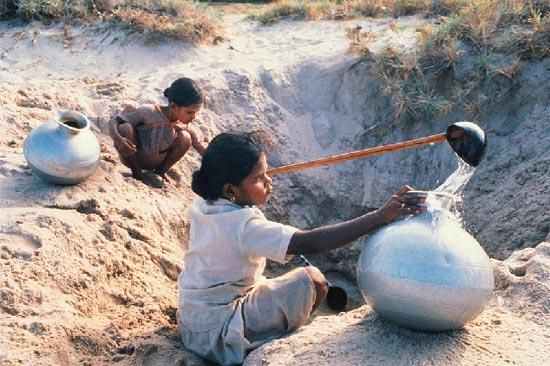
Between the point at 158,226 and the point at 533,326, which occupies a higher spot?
the point at 533,326

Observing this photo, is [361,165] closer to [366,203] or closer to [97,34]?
[366,203]

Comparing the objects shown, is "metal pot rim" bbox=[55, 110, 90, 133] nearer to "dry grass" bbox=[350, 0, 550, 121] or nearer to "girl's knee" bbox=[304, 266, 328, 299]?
"girl's knee" bbox=[304, 266, 328, 299]

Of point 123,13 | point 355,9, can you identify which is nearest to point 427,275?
point 123,13

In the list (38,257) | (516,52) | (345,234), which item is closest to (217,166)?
(345,234)

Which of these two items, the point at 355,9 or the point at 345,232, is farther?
the point at 355,9

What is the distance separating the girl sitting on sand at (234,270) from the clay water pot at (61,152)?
1.53 metres

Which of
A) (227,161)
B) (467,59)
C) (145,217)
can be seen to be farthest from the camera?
(467,59)

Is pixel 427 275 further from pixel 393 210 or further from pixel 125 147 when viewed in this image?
pixel 125 147

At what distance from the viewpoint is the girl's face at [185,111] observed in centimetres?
531

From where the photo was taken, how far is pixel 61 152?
4695 millimetres

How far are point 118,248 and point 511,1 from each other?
4.16 meters

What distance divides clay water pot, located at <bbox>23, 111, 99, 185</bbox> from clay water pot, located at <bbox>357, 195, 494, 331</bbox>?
7.59 ft

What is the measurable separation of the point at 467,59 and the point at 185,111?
245 centimetres

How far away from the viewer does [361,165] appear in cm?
640
